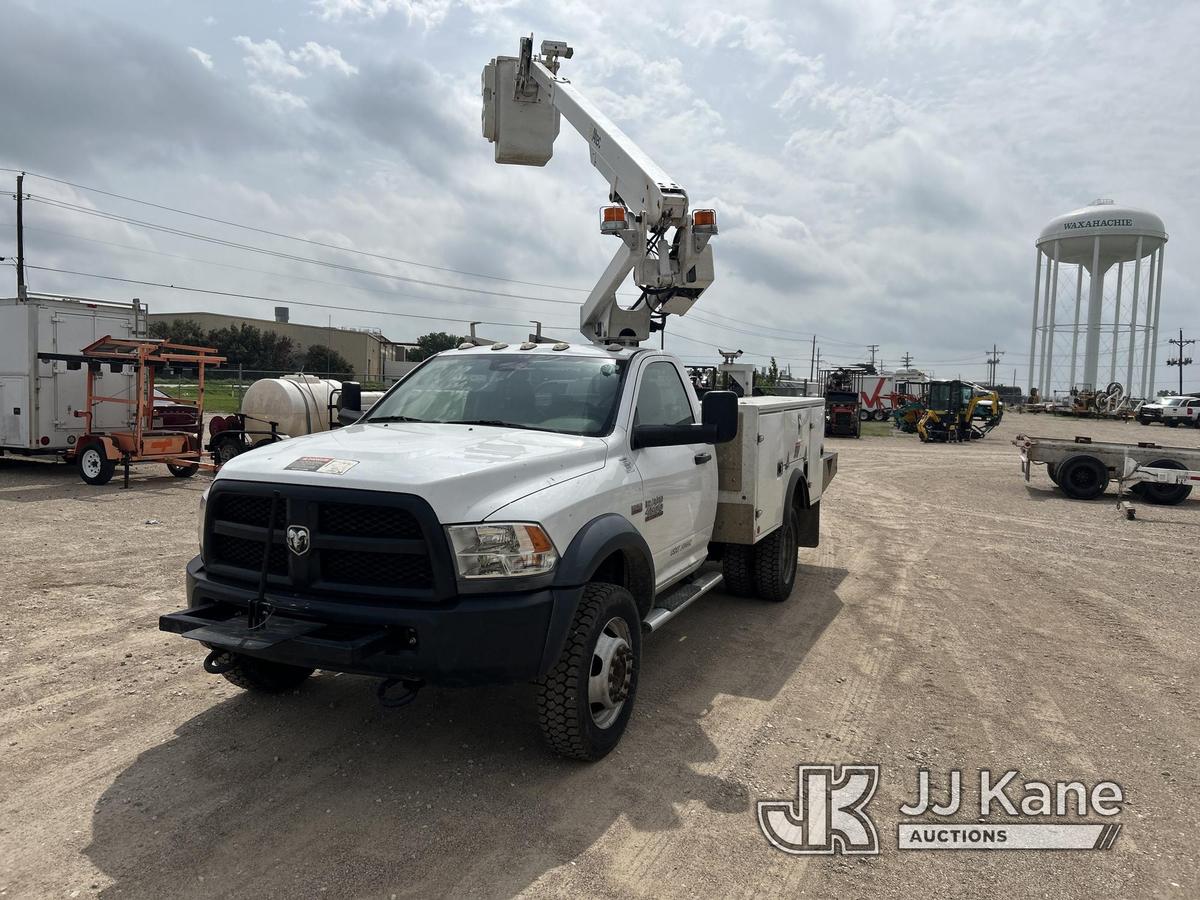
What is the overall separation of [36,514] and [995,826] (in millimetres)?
11211

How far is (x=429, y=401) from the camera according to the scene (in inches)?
193

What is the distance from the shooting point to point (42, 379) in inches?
534

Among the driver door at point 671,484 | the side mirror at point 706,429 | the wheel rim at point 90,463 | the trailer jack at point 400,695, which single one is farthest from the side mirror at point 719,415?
the wheel rim at point 90,463

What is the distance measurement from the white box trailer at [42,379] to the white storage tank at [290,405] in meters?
2.57

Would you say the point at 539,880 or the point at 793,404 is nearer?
the point at 539,880

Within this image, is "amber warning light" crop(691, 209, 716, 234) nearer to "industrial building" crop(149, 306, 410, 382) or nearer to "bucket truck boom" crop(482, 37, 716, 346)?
"bucket truck boom" crop(482, 37, 716, 346)

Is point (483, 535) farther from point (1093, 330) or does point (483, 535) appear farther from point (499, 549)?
point (1093, 330)

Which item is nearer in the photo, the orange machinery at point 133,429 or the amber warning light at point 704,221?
the amber warning light at point 704,221

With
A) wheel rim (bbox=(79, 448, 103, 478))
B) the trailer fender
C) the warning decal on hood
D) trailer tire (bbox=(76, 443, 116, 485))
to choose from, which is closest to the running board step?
Result: the warning decal on hood

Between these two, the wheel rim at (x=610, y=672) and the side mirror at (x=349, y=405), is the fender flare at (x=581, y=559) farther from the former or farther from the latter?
the side mirror at (x=349, y=405)

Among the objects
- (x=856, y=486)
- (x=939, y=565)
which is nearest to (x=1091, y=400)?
(x=856, y=486)

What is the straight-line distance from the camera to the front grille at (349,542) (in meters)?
3.24

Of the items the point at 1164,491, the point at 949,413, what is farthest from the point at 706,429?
the point at 949,413

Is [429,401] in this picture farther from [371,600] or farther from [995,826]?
[995,826]
